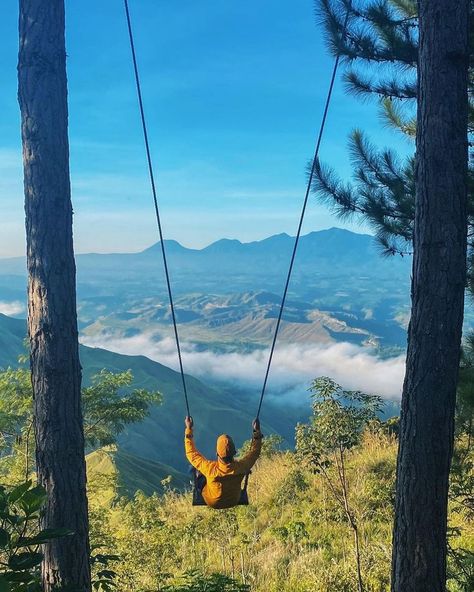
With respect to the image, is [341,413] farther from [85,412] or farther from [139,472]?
[139,472]

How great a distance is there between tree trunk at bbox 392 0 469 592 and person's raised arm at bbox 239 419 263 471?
1.49 m

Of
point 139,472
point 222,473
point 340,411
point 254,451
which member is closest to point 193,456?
point 222,473

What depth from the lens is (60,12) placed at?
10.5 ft

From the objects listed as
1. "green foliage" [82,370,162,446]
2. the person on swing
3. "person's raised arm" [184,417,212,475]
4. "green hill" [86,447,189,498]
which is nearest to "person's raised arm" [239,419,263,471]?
the person on swing

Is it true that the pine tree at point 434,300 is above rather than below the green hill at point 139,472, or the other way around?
above

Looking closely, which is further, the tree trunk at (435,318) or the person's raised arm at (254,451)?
the person's raised arm at (254,451)

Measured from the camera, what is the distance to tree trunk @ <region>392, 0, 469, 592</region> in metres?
2.87

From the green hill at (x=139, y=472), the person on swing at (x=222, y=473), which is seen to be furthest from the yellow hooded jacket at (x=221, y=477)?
the green hill at (x=139, y=472)

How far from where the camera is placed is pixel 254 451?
172 inches

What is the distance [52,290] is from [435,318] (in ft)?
6.79

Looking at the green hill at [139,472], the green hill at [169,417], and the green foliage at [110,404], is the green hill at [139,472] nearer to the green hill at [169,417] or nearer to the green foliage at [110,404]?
the green hill at [169,417]

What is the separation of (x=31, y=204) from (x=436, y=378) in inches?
94.1

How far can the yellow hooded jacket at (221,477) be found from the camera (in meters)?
4.18

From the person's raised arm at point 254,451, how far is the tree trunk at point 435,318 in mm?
1494
